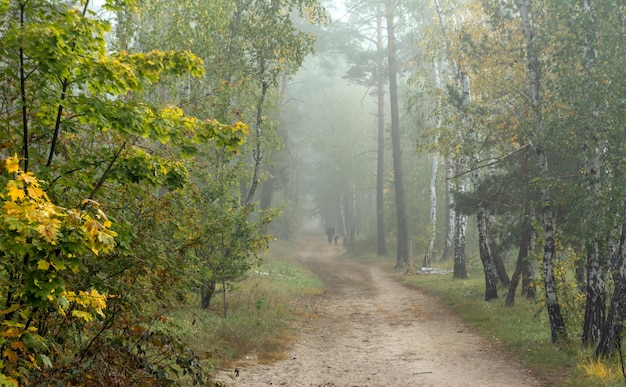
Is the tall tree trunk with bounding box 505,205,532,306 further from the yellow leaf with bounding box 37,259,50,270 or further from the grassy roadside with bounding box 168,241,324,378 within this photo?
the yellow leaf with bounding box 37,259,50,270

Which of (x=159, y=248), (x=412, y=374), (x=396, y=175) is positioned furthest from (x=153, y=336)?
(x=396, y=175)

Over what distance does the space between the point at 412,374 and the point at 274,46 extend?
32.8 feet

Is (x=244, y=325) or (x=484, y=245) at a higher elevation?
(x=484, y=245)

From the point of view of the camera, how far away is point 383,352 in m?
10.5

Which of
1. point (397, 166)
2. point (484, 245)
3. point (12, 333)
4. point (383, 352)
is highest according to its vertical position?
point (397, 166)

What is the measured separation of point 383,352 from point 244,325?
325cm

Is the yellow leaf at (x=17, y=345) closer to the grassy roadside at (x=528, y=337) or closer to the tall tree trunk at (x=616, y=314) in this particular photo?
the grassy roadside at (x=528, y=337)

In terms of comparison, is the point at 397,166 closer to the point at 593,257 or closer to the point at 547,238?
the point at 547,238

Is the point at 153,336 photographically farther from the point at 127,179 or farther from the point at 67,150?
the point at 67,150

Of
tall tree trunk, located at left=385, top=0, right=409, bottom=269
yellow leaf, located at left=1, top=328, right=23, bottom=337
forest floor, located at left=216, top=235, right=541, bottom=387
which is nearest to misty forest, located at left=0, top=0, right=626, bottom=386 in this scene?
yellow leaf, located at left=1, top=328, right=23, bottom=337

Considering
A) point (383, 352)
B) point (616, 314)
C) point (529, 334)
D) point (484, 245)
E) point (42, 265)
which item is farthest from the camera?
point (484, 245)

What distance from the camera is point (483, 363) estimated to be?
9352 millimetres

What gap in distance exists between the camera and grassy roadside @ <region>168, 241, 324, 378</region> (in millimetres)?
9578

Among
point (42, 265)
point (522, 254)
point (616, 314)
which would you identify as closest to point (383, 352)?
point (616, 314)
